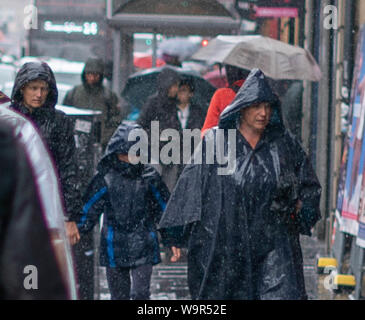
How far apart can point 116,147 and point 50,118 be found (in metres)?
0.78

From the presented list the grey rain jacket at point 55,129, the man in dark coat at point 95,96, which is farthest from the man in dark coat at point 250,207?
the man in dark coat at point 95,96

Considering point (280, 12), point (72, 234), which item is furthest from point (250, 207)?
point (280, 12)

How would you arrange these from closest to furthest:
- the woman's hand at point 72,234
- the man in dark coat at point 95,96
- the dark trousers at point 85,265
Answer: the woman's hand at point 72,234
the dark trousers at point 85,265
the man in dark coat at point 95,96

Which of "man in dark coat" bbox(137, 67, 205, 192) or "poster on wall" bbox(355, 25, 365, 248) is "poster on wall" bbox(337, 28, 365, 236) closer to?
"poster on wall" bbox(355, 25, 365, 248)

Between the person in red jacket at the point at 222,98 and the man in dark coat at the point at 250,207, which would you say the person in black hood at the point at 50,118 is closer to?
the man in dark coat at the point at 250,207

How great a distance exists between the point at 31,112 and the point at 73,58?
20030 millimetres

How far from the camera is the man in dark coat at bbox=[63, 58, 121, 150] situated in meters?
9.13

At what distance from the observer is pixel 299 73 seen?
9250mm

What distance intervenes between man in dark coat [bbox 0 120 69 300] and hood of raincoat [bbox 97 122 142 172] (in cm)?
489

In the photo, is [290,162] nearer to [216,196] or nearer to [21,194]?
[216,196]

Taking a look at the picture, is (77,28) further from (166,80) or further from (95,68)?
(95,68)

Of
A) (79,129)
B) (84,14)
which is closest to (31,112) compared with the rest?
(79,129)

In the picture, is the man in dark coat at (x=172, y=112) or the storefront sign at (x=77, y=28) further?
the storefront sign at (x=77, y=28)

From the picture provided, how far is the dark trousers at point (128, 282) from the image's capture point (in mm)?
6555
